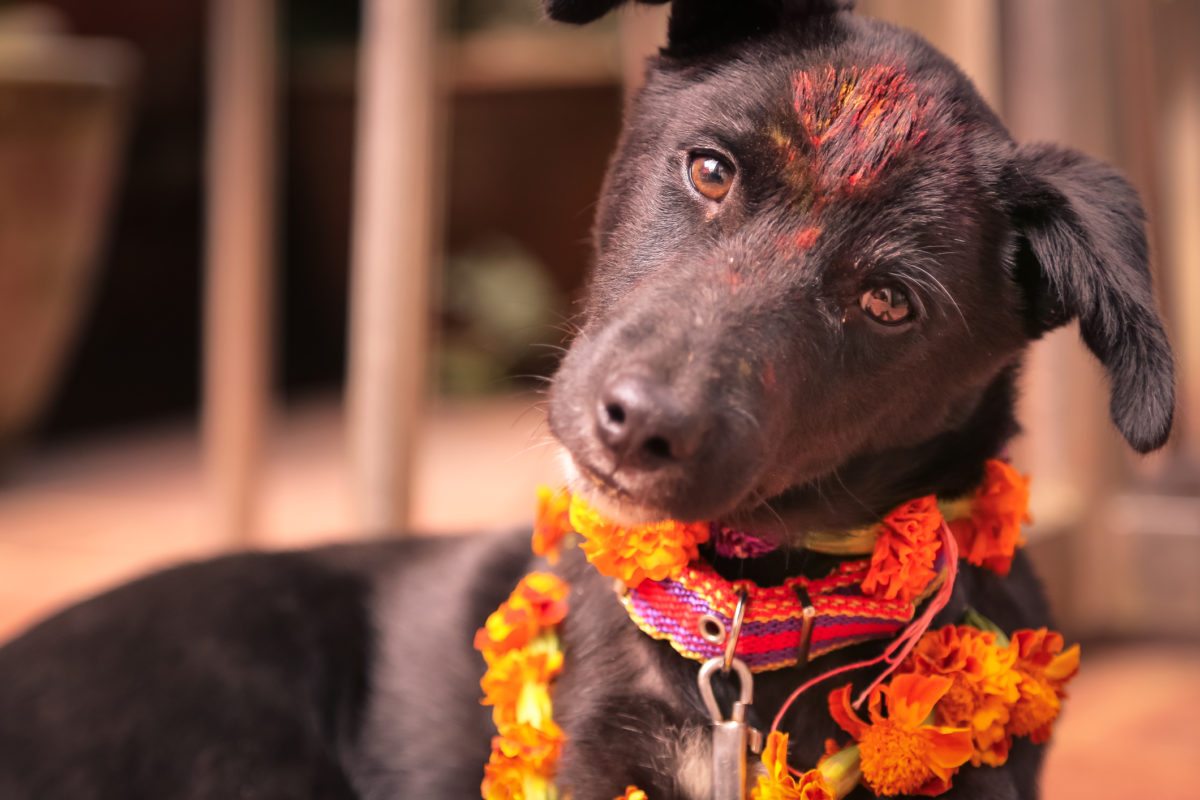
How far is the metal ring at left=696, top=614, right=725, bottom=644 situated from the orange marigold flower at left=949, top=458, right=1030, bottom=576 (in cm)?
30

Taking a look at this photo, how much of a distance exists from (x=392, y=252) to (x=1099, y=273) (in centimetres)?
133

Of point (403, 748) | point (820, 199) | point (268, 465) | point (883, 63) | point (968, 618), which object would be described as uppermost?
point (883, 63)

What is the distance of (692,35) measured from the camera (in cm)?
145

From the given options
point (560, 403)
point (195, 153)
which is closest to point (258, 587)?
point (560, 403)

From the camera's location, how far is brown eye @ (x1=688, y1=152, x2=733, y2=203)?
1300 millimetres

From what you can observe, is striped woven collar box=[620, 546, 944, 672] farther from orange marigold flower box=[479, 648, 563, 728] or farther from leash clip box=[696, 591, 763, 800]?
orange marigold flower box=[479, 648, 563, 728]

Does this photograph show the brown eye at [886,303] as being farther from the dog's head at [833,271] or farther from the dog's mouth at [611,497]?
the dog's mouth at [611,497]

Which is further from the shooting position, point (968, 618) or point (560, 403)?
point (968, 618)

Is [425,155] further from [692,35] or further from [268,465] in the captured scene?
[268,465]

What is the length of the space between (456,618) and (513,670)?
32 centimetres

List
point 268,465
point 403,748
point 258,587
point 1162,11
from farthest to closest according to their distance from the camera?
point 268,465, point 1162,11, point 258,587, point 403,748

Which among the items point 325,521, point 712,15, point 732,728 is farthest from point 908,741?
point 325,521

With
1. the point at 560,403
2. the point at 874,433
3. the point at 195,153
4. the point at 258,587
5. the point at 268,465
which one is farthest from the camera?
the point at 195,153

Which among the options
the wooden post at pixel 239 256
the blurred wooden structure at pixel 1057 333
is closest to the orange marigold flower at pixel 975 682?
the blurred wooden structure at pixel 1057 333
